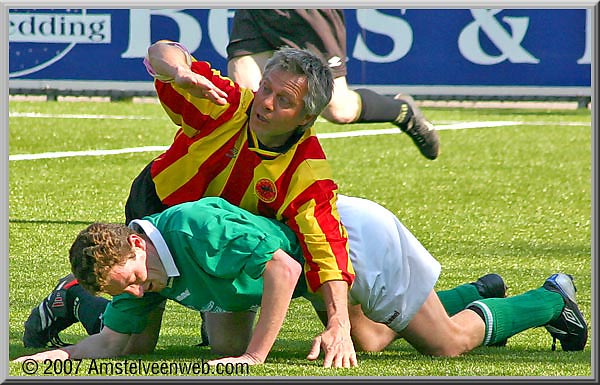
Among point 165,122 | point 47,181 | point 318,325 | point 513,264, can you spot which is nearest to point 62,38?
point 165,122

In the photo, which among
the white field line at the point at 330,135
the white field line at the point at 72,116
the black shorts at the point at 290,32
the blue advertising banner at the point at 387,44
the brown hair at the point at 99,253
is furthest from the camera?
the blue advertising banner at the point at 387,44

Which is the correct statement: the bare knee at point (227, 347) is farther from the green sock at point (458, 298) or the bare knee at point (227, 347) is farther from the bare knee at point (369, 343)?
the green sock at point (458, 298)

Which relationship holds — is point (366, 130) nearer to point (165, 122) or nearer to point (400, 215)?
point (165, 122)

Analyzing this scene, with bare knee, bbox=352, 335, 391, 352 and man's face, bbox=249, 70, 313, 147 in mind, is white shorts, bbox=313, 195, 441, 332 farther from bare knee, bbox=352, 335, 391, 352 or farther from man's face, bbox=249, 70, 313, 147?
man's face, bbox=249, 70, 313, 147

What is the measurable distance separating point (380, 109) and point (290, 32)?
67 cm

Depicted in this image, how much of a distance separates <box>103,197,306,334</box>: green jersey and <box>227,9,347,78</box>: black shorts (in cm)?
263

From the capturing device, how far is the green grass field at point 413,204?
4.28 meters

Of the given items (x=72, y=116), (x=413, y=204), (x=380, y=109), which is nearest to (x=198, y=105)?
(x=380, y=109)

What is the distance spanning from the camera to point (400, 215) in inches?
309

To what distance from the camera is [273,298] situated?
3.85m

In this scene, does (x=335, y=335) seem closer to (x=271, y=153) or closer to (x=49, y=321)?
(x=271, y=153)

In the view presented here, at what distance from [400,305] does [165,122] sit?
895cm

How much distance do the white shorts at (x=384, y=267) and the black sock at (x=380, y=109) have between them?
228cm

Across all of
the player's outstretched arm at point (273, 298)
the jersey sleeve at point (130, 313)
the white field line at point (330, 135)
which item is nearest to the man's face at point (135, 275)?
the jersey sleeve at point (130, 313)
